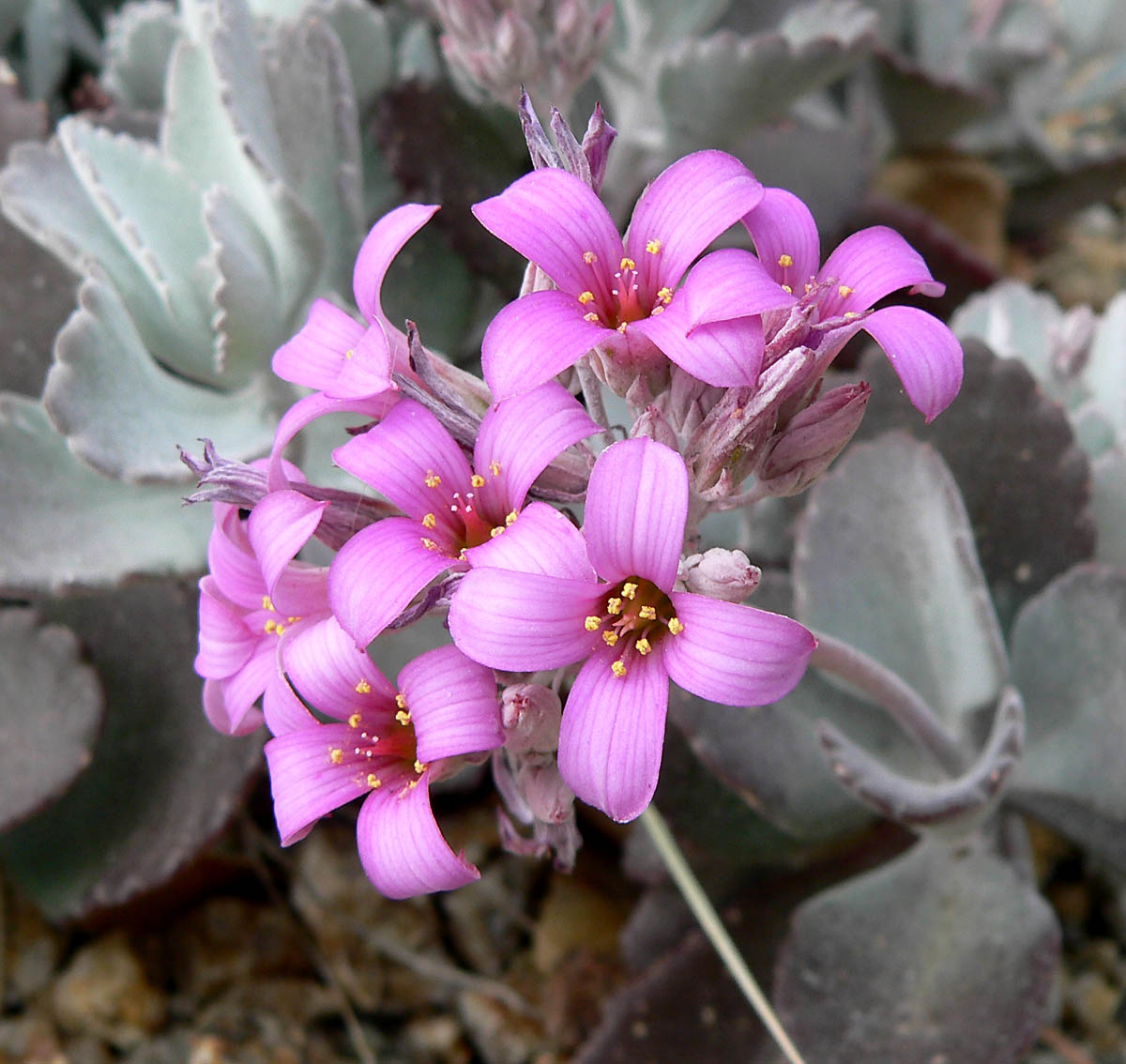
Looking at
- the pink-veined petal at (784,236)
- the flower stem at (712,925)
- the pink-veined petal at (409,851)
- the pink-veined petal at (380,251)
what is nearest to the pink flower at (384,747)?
the pink-veined petal at (409,851)

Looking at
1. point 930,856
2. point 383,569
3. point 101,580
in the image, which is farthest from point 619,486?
point 930,856

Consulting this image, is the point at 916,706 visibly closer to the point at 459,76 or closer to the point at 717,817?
the point at 717,817

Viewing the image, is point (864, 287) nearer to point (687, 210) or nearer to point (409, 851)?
point (687, 210)

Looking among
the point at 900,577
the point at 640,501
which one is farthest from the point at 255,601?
the point at 900,577

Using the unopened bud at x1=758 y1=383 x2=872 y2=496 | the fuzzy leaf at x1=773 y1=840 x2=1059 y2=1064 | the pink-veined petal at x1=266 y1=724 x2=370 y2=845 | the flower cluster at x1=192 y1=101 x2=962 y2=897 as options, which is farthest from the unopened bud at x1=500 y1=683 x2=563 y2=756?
the fuzzy leaf at x1=773 y1=840 x2=1059 y2=1064

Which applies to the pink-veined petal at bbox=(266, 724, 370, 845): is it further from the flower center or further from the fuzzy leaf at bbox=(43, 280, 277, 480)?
the fuzzy leaf at bbox=(43, 280, 277, 480)
